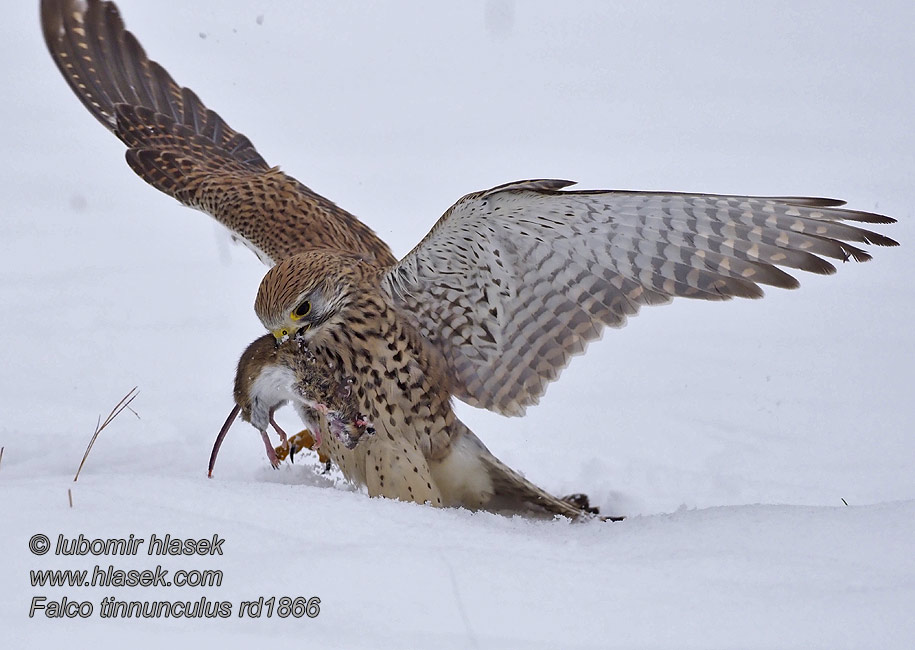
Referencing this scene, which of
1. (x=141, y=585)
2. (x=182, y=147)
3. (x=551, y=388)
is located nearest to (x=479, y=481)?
(x=551, y=388)

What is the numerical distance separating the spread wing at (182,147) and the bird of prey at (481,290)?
0.9 inches

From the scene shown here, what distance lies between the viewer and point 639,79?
9.44 meters

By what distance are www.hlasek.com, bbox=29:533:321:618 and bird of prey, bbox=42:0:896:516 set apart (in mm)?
1536

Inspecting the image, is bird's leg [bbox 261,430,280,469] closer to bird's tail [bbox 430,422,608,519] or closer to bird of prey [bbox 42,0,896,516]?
bird of prey [bbox 42,0,896,516]

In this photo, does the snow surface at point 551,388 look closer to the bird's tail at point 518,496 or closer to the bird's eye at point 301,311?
the bird's tail at point 518,496

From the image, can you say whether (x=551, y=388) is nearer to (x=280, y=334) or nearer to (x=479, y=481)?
(x=479, y=481)

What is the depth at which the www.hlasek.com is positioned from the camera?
2.13m

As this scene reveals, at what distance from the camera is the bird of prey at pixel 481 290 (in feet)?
11.5

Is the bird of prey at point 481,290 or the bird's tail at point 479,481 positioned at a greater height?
the bird of prey at point 481,290

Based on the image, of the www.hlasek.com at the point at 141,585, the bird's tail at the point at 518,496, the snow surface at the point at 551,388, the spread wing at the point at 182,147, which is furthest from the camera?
the spread wing at the point at 182,147

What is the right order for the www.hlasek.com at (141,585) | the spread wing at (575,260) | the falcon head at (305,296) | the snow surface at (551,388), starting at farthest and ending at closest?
1. the falcon head at (305,296)
2. the spread wing at (575,260)
3. the snow surface at (551,388)
4. the www.hlasek.com at (141,585)

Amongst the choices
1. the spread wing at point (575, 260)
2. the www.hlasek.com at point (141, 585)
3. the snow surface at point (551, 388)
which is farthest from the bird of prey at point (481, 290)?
the www.hlasek.com at point (141, 585)

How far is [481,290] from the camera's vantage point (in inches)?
153

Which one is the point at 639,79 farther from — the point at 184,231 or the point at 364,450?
the point at 364,450
